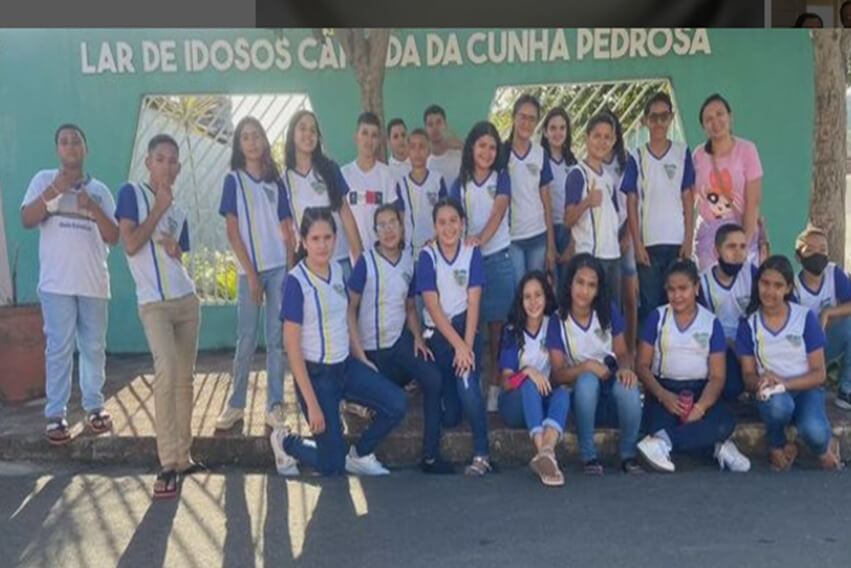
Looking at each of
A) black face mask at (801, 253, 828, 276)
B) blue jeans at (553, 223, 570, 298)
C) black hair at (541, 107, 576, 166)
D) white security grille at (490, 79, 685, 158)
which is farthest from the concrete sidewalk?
white security grille at (490, 79, 685, 158)

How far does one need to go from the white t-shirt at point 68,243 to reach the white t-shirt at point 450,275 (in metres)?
1.53

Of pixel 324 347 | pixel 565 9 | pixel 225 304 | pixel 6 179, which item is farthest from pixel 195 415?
pixel 565 9

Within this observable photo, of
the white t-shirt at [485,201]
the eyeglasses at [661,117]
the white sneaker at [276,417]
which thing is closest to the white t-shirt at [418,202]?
the white t-shirt at [485,201]

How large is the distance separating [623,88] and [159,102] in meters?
3.00

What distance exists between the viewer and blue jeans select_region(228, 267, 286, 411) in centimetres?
448

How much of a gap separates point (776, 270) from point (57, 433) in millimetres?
3469

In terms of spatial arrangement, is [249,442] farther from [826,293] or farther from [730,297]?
[826,293]

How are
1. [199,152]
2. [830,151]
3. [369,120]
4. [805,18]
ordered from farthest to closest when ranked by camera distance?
[199,152] → [830,151] → [369,120] → [805,18]

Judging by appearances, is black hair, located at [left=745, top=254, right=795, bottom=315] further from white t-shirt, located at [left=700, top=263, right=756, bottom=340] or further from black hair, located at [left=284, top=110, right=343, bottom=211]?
black hair, located at [left=284, top=110, right=343, bottom=211]

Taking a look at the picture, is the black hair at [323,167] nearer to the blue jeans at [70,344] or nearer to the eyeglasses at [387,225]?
the eyeglasses at [387,225]

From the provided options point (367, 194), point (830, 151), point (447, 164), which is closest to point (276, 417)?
point (367, 194)

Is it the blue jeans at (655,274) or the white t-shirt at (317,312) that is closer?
the white t-shirt at (317,312)

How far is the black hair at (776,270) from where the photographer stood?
423 cm

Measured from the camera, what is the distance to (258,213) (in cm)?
441
